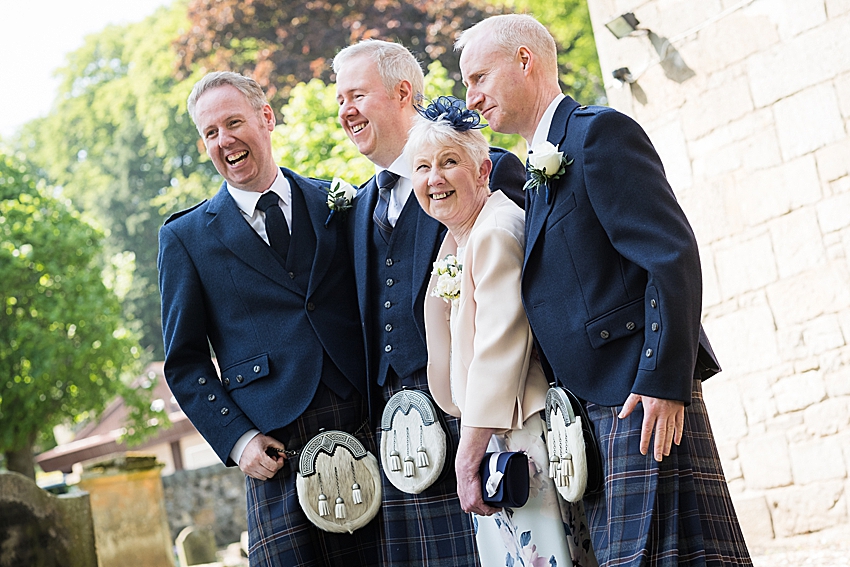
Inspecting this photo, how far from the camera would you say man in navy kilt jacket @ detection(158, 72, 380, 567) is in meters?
3.03

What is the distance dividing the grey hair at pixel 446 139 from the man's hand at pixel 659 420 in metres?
0.84

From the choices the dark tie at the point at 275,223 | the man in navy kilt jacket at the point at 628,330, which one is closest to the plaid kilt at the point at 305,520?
the dark tie at the point at 275,223

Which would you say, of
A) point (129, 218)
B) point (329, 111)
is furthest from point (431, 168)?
point (129, 218)

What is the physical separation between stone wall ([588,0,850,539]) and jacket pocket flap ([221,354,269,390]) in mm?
3395

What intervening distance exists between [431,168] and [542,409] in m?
0.74

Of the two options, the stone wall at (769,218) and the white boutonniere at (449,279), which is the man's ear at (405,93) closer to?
the white boutonniere at (449,279)

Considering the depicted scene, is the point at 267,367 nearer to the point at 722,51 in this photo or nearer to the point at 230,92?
the point at 230,92

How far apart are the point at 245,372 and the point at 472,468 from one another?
950mm

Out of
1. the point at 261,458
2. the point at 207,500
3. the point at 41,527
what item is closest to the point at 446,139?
the point at 261,458

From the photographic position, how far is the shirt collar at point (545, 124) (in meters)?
2.61

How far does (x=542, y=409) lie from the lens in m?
2.56

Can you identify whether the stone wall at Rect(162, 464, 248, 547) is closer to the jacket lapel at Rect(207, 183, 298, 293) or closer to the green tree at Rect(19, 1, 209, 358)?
the green tree at Rect(19, 1, 209, 358)

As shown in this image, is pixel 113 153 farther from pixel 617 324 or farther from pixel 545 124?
pixel 617 324

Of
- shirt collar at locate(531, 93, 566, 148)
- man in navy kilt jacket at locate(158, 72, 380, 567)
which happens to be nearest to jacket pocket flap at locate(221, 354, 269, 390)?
man in navy kilt jacket at locate(158, 72, 380, 567)
